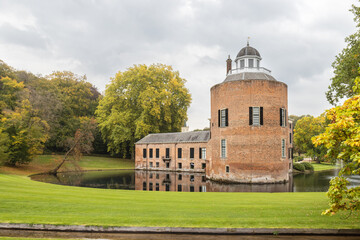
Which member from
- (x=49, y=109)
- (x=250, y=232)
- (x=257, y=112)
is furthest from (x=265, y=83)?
(x=49, y=109)

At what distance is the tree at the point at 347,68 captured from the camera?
1462 cm

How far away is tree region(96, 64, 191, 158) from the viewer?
4591 cm

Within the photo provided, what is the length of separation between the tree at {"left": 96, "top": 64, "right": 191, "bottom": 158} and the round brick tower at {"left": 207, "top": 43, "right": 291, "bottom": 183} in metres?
19.9

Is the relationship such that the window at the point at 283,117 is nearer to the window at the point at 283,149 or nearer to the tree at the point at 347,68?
the window at the point at 283,149

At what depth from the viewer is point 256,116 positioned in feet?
85.2

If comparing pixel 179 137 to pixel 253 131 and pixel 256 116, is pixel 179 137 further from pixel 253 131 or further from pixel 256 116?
pixel 256 116

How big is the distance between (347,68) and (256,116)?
36.7ft

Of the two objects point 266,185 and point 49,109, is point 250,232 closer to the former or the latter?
point 266,185

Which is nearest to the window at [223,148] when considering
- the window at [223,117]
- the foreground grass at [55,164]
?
the window at [223,117]

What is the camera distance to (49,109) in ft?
136

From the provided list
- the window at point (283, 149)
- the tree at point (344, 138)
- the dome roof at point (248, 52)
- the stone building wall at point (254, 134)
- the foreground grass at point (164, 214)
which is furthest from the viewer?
the dome roof at point (248, 52)

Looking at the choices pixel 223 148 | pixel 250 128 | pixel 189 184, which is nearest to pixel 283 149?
pixel 250 128

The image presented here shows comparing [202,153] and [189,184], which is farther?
[202,153]

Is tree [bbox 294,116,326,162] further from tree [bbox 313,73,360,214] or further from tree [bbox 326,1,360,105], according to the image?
tree [bbox 313,73,360,214]
